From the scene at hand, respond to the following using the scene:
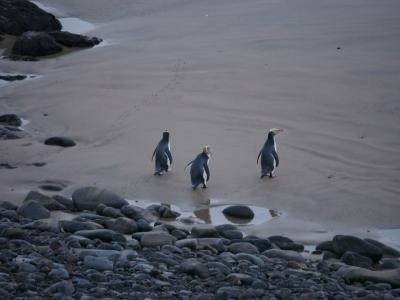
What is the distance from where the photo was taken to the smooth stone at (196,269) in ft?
21.9

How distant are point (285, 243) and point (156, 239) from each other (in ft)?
4.14

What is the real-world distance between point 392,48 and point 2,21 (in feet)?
31.7

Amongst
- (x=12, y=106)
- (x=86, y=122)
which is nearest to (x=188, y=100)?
(x=86, y=122)

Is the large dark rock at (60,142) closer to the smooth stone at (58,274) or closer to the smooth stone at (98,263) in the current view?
the smooth stone at (98,263)

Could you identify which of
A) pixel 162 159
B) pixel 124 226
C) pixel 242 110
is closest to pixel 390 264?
pixel 124 226

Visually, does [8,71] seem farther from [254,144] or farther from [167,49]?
[254,144]

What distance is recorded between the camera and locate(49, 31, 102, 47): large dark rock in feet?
59.7

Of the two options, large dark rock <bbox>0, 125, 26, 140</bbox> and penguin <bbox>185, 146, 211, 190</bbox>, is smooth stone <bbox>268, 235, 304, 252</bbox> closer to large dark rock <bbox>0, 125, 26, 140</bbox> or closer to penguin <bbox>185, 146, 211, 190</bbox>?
penguin <bbox>185, 146, 211, 190</bbox>

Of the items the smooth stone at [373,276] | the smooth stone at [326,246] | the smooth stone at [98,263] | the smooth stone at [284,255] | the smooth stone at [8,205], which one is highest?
the smooth stone at [8,205]

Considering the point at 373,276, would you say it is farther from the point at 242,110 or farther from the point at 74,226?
the point at 242,110

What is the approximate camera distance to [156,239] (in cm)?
784

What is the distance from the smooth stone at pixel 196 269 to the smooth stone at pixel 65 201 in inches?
110

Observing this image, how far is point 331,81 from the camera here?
527 inches

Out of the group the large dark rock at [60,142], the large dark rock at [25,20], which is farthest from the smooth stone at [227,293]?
the large dark rock at [25,20]
